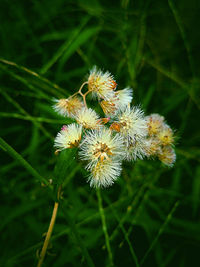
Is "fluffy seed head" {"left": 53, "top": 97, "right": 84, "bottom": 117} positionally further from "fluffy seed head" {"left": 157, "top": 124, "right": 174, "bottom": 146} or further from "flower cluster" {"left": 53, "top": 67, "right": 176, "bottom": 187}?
"fluffy seed head" {"left": 157, "top": 124, "right": 174, "bottom": 146}

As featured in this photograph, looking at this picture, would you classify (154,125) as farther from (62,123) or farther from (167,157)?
(62,123)

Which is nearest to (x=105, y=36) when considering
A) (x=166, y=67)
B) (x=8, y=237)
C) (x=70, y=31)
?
(x=70, y=31)

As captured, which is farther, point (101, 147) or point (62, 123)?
point (62, 123)

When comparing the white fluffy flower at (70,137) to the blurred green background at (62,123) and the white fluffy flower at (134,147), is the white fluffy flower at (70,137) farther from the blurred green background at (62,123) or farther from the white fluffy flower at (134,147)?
the blurred green background at (62,123)

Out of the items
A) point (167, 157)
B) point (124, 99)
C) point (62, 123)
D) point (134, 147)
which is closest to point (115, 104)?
point (124, 99)

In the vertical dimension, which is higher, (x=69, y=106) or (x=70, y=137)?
(x=69, y=106)

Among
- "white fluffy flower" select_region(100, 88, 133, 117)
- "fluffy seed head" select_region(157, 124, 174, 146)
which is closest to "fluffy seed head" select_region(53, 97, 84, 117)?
"white fluffy flower" select_region(100, 88, 133, 117)
